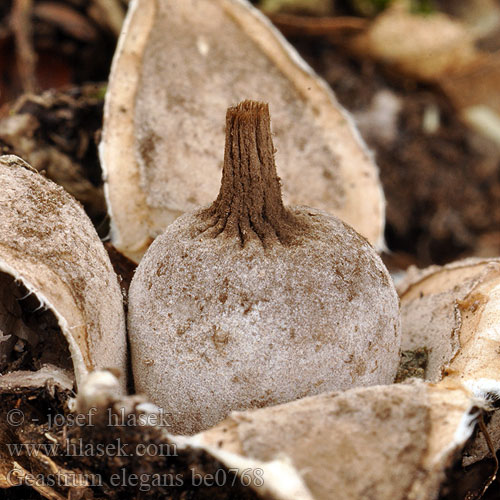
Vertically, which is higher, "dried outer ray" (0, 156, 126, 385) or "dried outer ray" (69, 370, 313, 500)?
"dried outer ray" (0, 156, 126, 385)

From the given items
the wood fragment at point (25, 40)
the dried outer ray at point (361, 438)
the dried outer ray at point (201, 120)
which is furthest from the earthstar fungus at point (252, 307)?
the wood fragment at point (25, 40)

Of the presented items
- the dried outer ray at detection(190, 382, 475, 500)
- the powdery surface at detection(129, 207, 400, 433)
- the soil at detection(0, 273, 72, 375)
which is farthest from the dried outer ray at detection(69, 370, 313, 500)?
the soil at detection(0, 273, 72, 375)

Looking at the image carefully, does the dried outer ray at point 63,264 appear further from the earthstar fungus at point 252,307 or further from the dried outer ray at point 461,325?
the dried outer ray at point 461,325

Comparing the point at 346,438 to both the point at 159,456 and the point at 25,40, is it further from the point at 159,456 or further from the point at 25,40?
the point at 25,40

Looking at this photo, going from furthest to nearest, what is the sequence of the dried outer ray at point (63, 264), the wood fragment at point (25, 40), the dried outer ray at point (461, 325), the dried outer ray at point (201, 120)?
the wood fragment at point (25, 40) < the dried outer ray at point (201, 120) < the dried outer ray at point (461, 325) < the dried outer ray at point (63, 264)

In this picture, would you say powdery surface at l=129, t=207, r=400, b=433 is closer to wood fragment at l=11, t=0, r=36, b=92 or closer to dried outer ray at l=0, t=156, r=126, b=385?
dried outer ray at l=0, t=156, r=126, b=385

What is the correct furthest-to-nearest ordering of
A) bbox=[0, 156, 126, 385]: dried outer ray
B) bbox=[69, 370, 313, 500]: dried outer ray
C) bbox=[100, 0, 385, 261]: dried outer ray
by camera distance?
1. bbox=[100, 0, 385, 261]: dried outer ray
2. bbox=[0, 156, 126, 385]: dried outer ray
3. bbox=[69, 370, 313, 500]: dried outer ray
